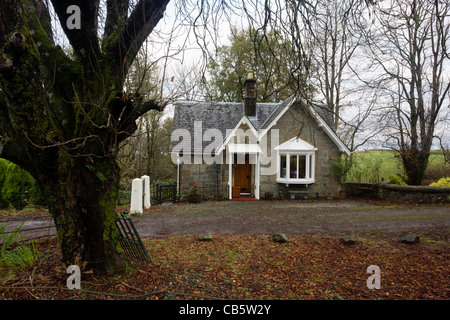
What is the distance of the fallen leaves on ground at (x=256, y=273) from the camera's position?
3.17 metres

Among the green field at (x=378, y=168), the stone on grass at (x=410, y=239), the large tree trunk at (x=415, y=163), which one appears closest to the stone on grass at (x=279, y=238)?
the stone on grass at (x=410, y=239)

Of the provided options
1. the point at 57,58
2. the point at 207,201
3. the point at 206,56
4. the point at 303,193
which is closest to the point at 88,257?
the point at 57,58

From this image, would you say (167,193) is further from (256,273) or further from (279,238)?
(256,273)

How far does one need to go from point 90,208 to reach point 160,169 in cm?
1897

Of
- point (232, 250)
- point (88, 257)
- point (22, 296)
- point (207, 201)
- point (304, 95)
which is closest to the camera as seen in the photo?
point (22, 296)

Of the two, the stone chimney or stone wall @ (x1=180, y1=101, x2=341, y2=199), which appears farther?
the stone chimney

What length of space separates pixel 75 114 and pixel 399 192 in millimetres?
14393

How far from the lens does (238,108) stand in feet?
52.3

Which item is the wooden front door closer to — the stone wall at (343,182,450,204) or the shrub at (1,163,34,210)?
the stone wall at (343,182,450,204)

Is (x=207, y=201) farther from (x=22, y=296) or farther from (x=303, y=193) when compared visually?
(x=22, y=296)

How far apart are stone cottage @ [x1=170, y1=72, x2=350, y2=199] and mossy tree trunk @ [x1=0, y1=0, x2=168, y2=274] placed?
9.88 meters

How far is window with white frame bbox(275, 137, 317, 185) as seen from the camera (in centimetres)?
1372

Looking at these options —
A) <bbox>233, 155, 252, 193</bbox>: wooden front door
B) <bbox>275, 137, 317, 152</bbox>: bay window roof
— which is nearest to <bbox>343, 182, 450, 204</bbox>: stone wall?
<bbox>275, 137, 317, 152</bbox>: bay window roof

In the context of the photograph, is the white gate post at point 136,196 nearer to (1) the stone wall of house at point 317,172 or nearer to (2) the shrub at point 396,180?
(1) the stone wall of house at point 317,172
